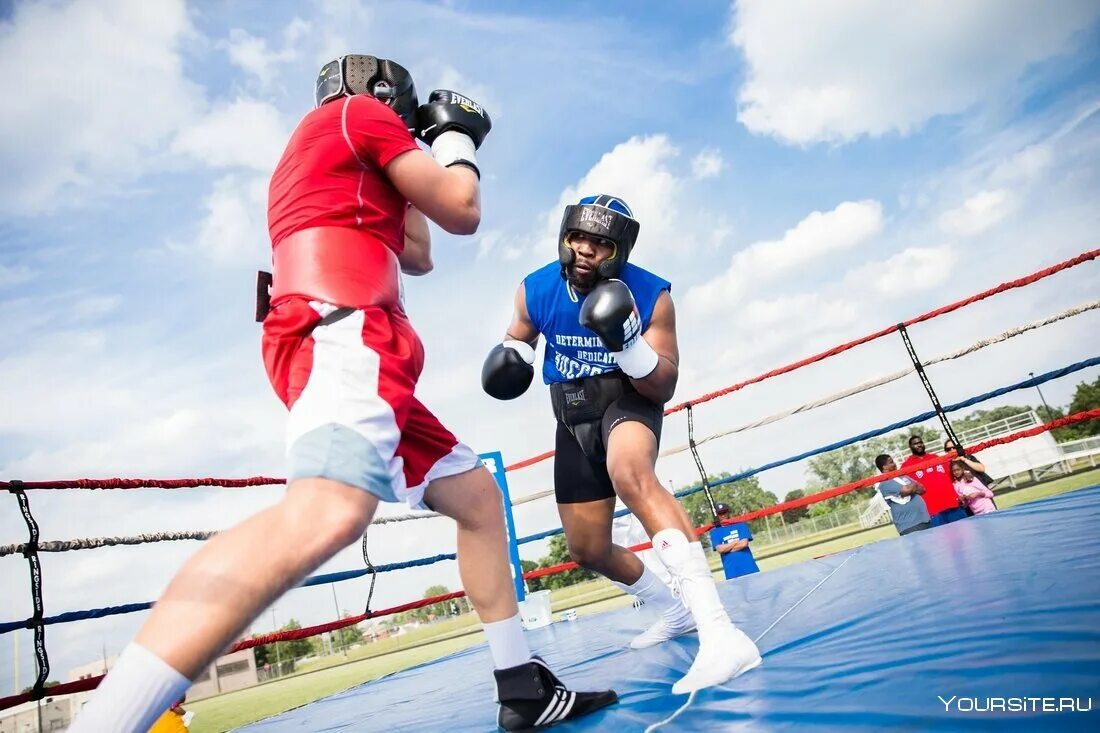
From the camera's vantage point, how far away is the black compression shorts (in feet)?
6.98

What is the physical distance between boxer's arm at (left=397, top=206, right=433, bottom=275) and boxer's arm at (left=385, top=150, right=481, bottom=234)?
0.31 metres

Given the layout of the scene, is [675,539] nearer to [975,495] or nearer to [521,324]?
[521,324]

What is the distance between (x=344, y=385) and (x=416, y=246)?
643 millimetres

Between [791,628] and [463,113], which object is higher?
[463,113]

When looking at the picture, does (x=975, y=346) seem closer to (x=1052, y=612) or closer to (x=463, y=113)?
(x=1052, y=612)

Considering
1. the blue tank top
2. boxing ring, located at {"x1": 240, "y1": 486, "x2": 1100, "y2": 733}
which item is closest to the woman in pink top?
boxing ring, located at {"x1": 240, "y1": 486, "x2": 1100, "y2": 733}

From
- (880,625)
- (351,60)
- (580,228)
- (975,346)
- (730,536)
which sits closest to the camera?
(351,60)

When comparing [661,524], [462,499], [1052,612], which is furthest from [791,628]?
[462,499]

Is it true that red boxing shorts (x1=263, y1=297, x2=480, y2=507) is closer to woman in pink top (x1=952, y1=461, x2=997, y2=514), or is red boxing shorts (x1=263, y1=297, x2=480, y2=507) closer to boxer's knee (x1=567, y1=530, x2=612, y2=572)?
boxer's knee (x1=567, y1=530, x2=612, y2=572)

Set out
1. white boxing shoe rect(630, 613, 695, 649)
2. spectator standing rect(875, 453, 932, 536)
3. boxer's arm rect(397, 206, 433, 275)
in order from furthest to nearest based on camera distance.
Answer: spectator standing rect(875, 453, 932, 536), white boxing shoe rect(630, 613, 695, 649), boxer's arm rect(397, 206, 433, 275)

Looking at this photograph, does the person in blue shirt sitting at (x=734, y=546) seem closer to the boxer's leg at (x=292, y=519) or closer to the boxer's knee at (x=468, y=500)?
the boxer's knee at (x=468, y=500)

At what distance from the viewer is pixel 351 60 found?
Answer: 4.74ft

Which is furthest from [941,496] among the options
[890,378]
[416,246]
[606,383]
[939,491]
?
[416,246]

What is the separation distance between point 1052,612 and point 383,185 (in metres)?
1.61
